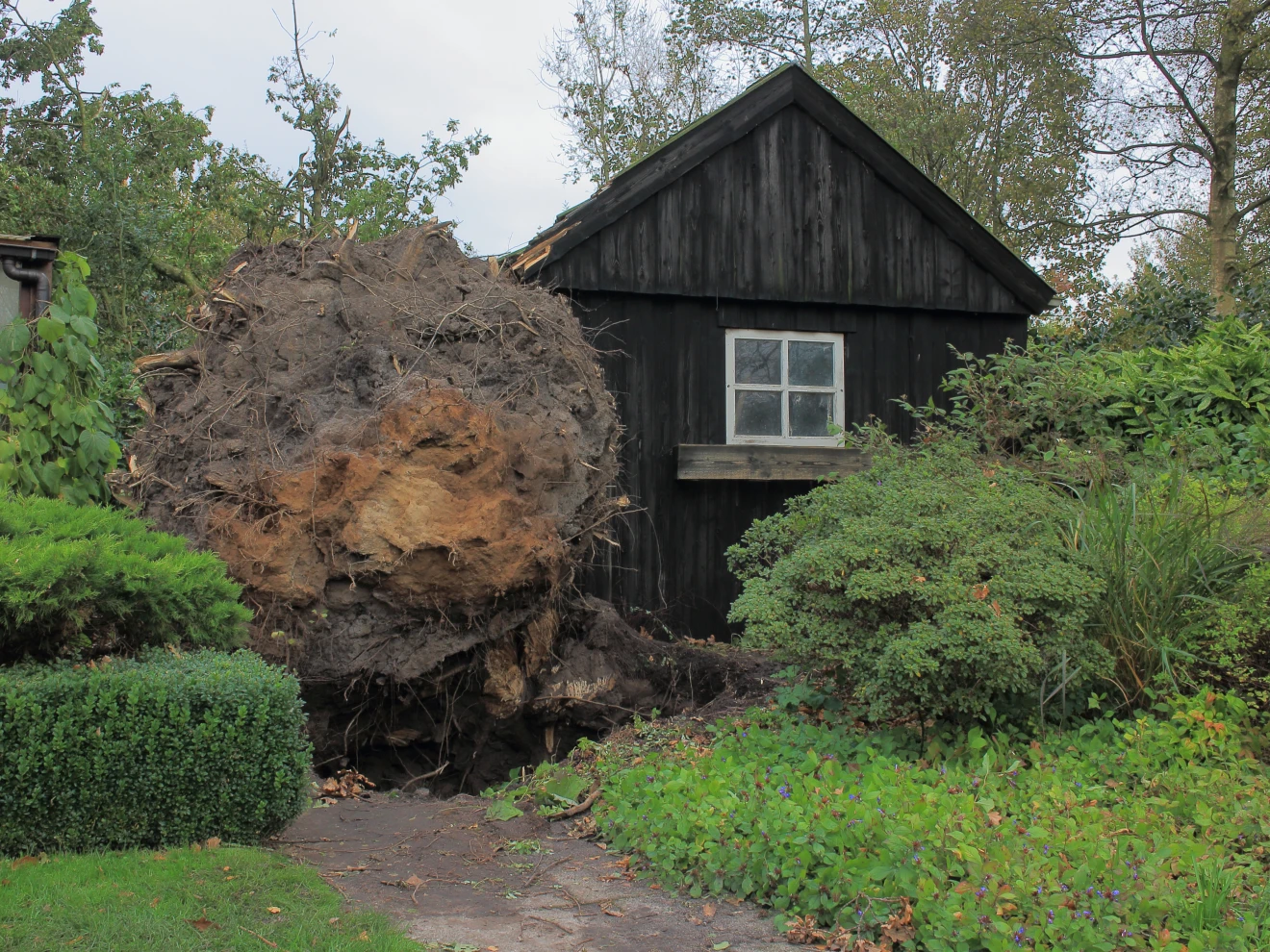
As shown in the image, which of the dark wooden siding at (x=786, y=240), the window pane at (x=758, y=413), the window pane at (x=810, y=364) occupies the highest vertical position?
the dark wooden siding at (x=786, y=240)

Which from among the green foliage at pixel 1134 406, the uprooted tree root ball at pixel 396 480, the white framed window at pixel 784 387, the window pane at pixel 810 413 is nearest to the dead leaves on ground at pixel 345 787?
the uprooted tree root ball at pixel 396 480

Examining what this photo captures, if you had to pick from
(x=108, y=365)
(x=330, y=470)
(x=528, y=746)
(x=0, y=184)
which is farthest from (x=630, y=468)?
(x=0, y=184)

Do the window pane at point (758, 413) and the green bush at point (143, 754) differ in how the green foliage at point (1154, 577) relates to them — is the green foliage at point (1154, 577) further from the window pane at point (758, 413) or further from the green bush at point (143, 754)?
the window pane at point (758, 413)

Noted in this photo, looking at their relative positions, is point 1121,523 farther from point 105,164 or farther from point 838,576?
point 105,164

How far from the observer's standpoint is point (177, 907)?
12.3ft

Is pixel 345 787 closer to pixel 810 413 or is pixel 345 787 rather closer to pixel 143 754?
pixel 143 754

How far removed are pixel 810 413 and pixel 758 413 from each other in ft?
1.96

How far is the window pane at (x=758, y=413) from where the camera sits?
10758mm

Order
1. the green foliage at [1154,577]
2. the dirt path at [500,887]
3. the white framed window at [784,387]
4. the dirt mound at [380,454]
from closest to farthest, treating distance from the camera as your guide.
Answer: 1. the dirt path at [500,887]
2. the green foliage at [1154,577]
3. the dirt mound at [380,454]
4. the white framed window at [784,387]

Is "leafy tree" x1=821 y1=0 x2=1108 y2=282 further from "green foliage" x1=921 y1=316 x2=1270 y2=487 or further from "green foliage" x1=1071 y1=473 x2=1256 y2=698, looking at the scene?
"green foliage" x1=1071 y1=473 x2=1256 y2=698

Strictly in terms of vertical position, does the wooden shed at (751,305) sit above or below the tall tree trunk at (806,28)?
below

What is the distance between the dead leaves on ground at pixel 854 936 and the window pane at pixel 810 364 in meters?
7.52

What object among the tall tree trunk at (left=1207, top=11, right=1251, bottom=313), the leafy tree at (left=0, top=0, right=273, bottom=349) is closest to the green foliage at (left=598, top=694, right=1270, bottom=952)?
the leafy tree at (left=0, top=0, right=273, bottom=349)

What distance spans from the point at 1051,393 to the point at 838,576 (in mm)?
5065
